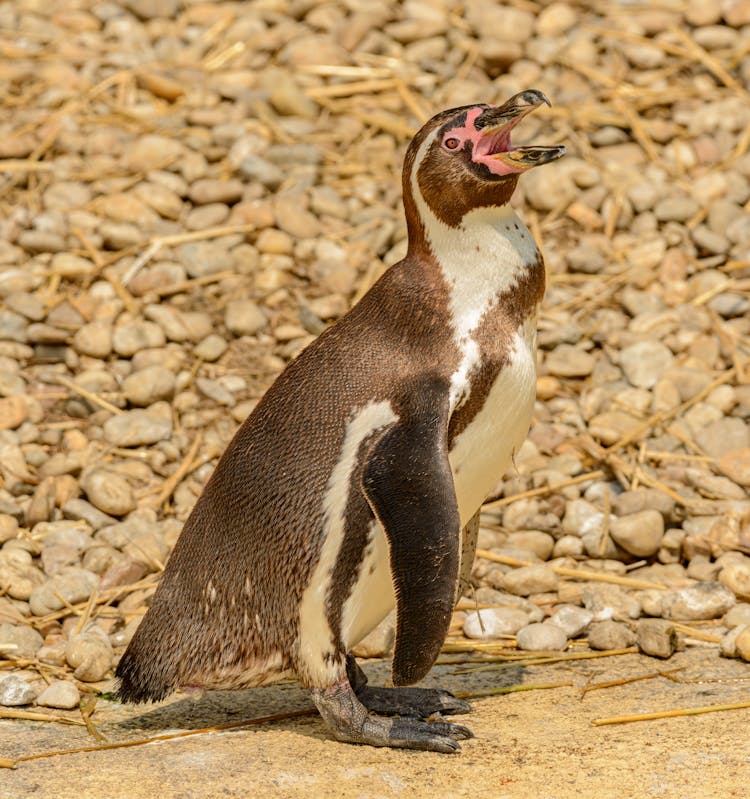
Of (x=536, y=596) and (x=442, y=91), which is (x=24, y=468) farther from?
(x=442, y=91)

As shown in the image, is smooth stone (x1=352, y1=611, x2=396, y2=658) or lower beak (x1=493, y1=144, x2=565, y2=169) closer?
lower beak (x1=493, y1=144, x2=565, y2=169)

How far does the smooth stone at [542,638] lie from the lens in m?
3.60

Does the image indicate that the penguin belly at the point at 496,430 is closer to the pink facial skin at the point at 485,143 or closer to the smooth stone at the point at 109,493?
the pink facial skin at the point at 485,143

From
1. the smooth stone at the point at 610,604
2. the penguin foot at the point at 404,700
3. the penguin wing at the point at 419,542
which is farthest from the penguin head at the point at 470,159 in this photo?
the smooth stone at the point at 610,604

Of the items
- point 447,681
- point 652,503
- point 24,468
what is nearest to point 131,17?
point 24,468

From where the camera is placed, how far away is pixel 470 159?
119 inches

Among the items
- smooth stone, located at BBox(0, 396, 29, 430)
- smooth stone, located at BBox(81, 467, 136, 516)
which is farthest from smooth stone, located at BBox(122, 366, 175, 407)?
smooth stone, located at BBox(81, 467, 136, 516)

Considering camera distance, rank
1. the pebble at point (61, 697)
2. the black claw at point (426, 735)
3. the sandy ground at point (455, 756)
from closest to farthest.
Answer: the sandy ground at point (455, 756)
the black claw at point (426, 735)
the pebble at point (61, 697)

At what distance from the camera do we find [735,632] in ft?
11.3

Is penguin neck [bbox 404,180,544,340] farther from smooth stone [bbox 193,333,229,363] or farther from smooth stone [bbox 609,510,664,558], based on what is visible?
smooth stone [bbox 193,333,229,363]

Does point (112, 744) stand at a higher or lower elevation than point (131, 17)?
lower

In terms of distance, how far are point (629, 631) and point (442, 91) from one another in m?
3.34

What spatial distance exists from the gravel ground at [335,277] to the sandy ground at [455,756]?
18 cm

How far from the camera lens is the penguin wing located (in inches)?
108
